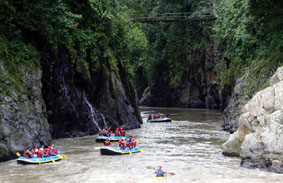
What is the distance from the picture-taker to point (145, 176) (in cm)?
1977

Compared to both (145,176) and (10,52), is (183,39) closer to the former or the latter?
A: (10,52)

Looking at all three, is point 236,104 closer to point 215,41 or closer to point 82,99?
point 82,99

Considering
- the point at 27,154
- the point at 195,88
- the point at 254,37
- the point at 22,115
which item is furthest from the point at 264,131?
the point at 195,88

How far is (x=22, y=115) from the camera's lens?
25219mm


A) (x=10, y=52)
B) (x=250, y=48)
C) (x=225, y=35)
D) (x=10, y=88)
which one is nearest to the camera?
(x=10, y=88)

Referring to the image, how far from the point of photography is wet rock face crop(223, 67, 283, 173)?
63.5 ft

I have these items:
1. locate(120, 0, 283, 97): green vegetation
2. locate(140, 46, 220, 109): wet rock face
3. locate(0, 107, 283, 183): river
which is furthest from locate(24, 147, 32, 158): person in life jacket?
locate(140, 46, 220, 109): wet rock face

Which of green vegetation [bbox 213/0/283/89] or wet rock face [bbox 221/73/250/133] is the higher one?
green vegetation [bbox 213/0/283/89]

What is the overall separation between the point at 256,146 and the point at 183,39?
164ft

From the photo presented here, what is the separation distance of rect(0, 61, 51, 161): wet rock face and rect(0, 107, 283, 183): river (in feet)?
4.05

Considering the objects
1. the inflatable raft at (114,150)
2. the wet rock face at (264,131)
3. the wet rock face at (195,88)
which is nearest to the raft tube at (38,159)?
the inflatable raft at (114,150)

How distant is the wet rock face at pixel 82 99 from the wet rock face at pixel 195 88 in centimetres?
2553

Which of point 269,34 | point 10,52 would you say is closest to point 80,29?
point 10,52

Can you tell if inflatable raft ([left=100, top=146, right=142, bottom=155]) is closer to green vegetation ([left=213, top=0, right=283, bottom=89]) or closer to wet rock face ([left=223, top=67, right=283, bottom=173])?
wet rock face ([left=223, top=67, right=283, bottom=173])
